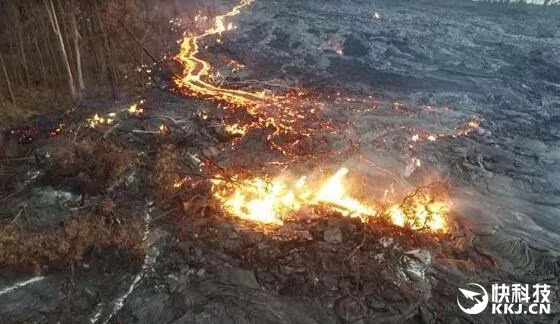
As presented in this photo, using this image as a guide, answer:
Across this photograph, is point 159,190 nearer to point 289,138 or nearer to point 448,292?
point 289,138

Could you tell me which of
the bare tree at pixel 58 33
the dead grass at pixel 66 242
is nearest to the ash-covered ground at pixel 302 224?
the dead grass at pixel 66 242

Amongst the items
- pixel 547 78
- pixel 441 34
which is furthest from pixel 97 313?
pixel 441 34

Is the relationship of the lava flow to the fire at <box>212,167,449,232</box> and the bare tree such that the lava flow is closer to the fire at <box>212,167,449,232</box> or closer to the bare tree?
the fire at <box>212,167,449,232</box>

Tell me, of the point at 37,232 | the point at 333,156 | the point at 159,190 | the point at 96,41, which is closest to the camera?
the point at 37,232

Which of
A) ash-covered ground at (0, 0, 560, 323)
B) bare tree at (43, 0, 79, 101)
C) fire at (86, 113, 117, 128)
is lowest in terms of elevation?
ash-covered ground at (0, 0, 560, 323)

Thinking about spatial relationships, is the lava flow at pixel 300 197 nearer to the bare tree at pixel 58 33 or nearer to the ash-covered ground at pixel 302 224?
the ash-covered ground at pixel 302 224

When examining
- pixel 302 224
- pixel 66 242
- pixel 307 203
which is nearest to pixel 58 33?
pixel 66 242

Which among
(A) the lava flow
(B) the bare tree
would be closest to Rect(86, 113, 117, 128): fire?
(B) the bare tree
